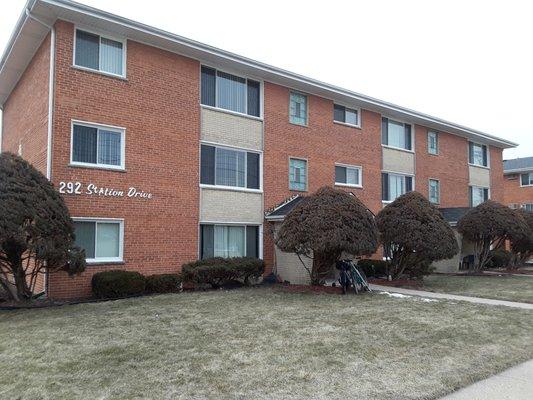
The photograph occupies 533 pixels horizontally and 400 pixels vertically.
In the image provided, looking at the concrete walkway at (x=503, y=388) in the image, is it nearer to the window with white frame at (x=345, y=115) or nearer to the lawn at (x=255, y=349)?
the lawn at (x=255, y=349)

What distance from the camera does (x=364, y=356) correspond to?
23.1 ft

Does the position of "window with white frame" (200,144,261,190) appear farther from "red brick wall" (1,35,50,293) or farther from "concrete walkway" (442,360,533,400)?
"concrete walkway" (442,360,533,400)

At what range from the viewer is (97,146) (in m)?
14.2

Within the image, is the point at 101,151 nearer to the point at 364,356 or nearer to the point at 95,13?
the point at 95,13

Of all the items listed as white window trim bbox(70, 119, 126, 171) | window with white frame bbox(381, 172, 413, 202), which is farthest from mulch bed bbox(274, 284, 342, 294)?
window with white frame bbox(381, 172, 413, 202)

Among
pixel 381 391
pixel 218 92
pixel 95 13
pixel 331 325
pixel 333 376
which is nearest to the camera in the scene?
pixel 381 391

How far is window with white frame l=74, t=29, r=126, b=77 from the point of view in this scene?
553 inches

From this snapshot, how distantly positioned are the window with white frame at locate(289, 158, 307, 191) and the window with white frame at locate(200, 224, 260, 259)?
8.50 ft

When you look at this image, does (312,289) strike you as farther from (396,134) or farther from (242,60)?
(396,134)

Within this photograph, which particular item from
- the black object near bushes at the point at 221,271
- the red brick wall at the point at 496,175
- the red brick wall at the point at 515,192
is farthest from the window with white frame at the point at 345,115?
the red brick wall at the point at 515,192

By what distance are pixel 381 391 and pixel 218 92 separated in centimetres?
1342

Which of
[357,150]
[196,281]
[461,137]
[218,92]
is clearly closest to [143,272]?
[196,281]

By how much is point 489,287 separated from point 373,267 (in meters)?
4.54

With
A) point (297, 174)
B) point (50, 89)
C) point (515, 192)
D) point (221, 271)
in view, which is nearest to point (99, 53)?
point (50, 89)
